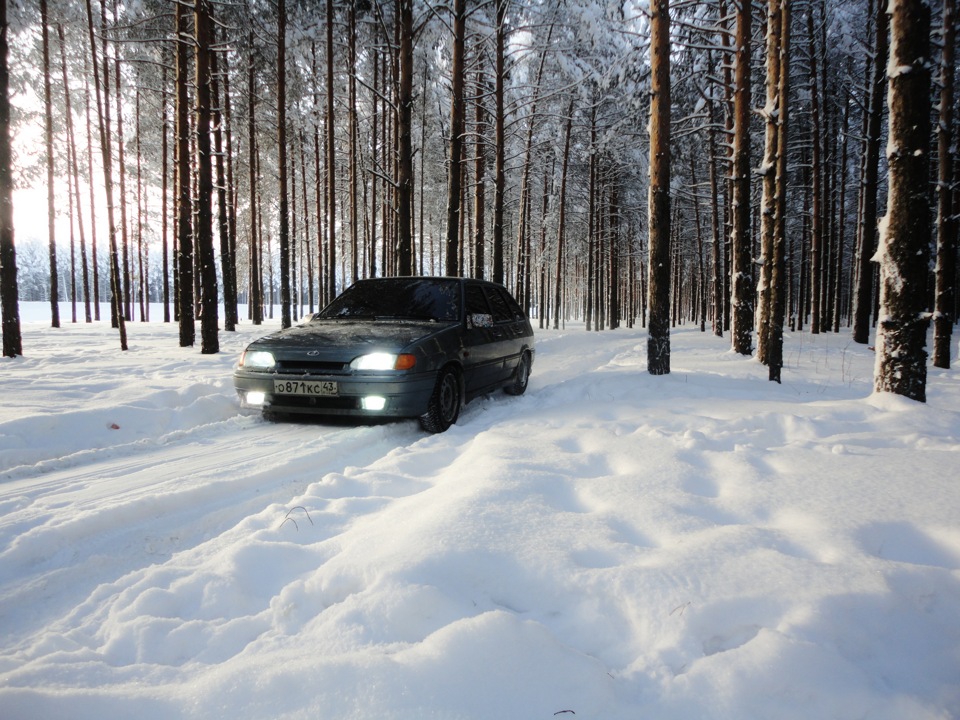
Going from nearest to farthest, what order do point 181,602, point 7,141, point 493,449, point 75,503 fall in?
1. point 181,602
2. point 75,503
3. point 493,449
4. point 7,141

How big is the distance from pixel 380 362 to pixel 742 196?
9446 mm

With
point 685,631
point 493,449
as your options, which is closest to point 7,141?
point 493,449

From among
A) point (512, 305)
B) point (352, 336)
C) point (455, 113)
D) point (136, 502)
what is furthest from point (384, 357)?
point (455, 113)

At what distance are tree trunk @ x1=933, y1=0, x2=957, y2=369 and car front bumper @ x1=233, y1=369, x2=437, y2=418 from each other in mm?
9249

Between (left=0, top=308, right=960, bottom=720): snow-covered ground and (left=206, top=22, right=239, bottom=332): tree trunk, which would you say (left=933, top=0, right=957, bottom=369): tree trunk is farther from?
(left=206, top=22, right=239, bottom=332): tree trunk

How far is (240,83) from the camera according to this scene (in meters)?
16.9

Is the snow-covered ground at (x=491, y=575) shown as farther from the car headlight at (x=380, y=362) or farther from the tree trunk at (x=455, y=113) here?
the tree trunk at (x=455, y=113)

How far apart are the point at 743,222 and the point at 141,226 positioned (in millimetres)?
Answer: 25603

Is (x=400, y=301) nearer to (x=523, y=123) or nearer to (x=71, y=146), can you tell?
(x=523, y=123)

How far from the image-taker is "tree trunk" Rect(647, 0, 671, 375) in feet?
21.4

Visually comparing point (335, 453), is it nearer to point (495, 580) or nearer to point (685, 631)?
point (495, 580)

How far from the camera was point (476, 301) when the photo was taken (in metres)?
6.20

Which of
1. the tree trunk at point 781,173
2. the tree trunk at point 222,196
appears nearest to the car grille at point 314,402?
the tree trunk at point 781,173

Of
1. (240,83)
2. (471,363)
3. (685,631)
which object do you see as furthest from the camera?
(240,83)
